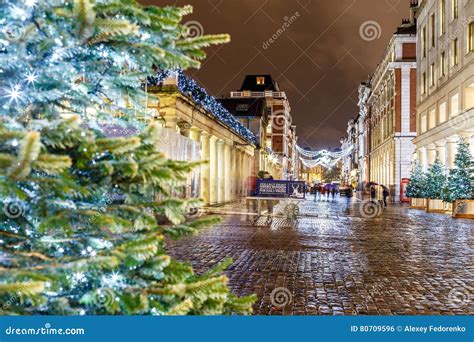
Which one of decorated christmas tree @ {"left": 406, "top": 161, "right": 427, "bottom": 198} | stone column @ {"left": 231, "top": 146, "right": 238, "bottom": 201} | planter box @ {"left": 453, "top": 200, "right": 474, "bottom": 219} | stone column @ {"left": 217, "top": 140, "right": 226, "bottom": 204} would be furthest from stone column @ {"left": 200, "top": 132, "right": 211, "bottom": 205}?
decorated christmas tree @ {"left": 406, "top": 161, "right": 427, "bottom": 198}

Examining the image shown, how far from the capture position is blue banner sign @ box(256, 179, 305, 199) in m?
25.5

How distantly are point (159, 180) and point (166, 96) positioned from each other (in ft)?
62.4

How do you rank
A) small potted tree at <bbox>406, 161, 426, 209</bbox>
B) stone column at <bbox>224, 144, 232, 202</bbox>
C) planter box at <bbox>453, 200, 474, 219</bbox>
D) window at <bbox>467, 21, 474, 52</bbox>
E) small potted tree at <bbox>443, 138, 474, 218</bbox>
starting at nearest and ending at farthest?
planter box at <bbox>453, 200, 474, 219</bbox>, small potted tree at <bbox>443, 138, 474, 218</bbox>, window at <bbox>467, 21, 474, 52</bbox>, small potted tree at <bbox>406, 161, 426, 209</bbox>, stone column at <bbox>224, 144, 232, 202</bbox>

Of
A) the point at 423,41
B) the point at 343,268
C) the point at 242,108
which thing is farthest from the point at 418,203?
the point at 343,268

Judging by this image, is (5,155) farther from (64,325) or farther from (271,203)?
(271,203)

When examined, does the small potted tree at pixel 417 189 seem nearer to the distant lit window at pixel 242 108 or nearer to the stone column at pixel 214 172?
the stone column at pixel 214 172

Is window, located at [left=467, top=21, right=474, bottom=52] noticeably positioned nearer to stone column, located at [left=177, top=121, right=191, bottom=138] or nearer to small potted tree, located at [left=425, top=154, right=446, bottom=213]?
small potted tree, located at [left=425, top=154, right=446, bottom=213]

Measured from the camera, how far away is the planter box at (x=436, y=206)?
3391 cm

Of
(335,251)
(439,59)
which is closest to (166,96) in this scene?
(335,251)

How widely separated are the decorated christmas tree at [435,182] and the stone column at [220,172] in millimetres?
A: 13997

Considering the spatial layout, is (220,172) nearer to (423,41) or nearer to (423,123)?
(423,123)

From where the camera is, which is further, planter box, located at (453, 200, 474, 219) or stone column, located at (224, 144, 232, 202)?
stone column, located at (224, 144, 232, 202)

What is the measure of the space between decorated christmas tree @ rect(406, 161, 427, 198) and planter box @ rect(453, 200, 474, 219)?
9408 mm

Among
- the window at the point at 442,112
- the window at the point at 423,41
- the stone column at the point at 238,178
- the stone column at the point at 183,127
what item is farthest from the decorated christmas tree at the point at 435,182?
the stone column at the point at 183,127
